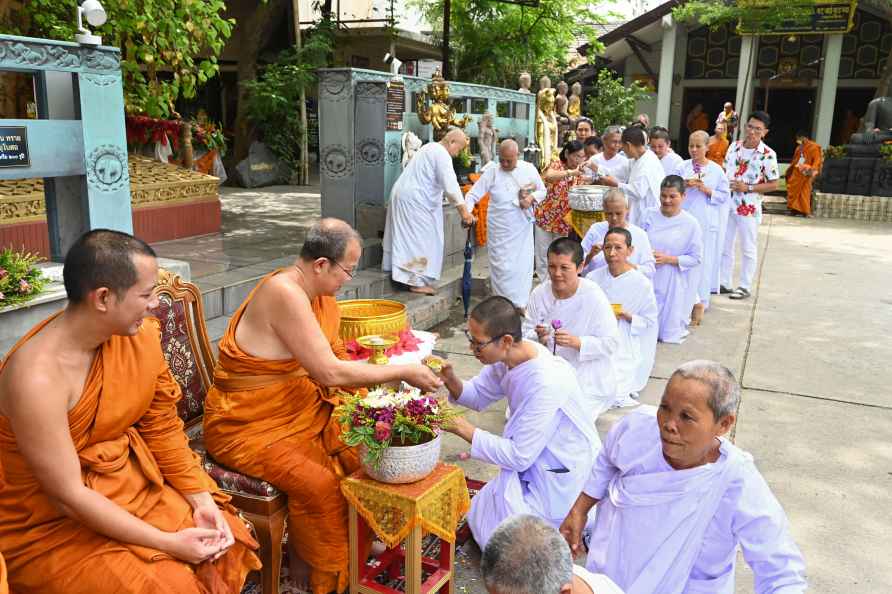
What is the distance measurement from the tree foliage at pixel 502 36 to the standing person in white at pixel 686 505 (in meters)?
15.7

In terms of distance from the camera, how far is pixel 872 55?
67.2ft

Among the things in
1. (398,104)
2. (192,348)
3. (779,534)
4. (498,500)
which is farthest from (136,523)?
(398,104)

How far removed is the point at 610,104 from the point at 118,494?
19599 millimetres

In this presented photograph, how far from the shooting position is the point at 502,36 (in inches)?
672

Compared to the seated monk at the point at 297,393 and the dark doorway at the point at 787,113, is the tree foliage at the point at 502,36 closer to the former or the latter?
the dark doorway at the point at 787,113

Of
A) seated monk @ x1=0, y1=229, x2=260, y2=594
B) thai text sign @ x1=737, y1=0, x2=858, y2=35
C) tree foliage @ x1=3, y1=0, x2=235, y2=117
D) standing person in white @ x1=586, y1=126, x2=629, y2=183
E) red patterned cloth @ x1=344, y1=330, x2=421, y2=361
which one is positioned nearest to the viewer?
A: seated monk @ x1=0, y1=229, x2=260, y2=594

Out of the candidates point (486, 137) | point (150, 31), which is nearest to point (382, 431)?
point (150, 31)

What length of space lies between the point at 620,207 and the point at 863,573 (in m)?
3.12

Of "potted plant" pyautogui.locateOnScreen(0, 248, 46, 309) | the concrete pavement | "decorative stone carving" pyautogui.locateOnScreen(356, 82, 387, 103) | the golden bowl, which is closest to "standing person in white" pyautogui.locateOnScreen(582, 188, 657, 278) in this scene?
the concrete pavement

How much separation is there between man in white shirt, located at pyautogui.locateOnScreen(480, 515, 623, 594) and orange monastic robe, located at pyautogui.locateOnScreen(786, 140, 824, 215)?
49.6 ft

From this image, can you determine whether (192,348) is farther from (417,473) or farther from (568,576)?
(568,576)

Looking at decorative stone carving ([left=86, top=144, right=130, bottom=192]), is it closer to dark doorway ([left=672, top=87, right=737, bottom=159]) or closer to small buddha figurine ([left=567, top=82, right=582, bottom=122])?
small buddha figurine ([left=567, top=82, right=582, bottom=122])

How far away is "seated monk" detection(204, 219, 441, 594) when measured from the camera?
2.85m

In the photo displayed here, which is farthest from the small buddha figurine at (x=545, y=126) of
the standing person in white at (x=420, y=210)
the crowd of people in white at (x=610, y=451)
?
the crowd of people in white at (x=610, y=451)
